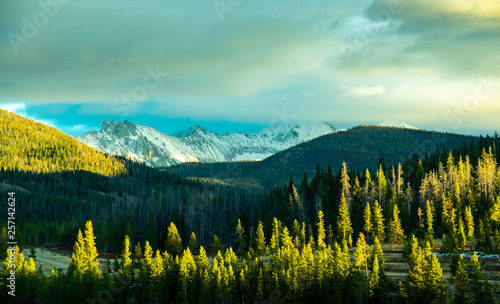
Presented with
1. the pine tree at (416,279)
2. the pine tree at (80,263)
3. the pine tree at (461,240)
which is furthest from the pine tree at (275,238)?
the pine tree at (416,279)

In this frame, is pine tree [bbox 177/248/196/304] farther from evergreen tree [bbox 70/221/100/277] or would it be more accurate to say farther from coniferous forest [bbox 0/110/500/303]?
evergreen tree [bbox 70/221/100/277]

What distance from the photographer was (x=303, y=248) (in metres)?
82.3

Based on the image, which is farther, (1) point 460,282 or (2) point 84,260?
(2) point 84,260

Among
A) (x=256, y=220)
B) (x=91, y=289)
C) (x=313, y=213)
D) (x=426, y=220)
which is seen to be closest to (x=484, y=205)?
(x=426, y=220)

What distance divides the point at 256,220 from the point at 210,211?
15255 mm

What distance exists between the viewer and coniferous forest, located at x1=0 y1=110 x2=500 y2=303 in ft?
211

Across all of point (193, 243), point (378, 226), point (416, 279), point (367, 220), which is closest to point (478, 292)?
point (416, 279)

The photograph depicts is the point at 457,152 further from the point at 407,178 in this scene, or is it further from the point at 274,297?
the point at 274,297

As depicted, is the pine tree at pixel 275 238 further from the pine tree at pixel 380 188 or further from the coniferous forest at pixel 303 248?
the pine tree at pixel 380 188

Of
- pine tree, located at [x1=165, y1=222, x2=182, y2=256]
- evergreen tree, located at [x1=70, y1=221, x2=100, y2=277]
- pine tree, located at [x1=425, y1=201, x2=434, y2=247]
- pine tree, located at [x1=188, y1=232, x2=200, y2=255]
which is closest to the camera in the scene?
evergreen tree, located at [x1=70, y1=221, x2=100, y2=277]

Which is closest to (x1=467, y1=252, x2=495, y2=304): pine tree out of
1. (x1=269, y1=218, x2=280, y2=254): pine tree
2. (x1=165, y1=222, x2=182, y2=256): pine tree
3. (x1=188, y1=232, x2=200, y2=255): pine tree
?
(x1=269, y1=218, x2=280, y2=254): pine tree

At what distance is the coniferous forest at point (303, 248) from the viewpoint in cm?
6419

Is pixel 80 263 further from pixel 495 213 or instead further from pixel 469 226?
pixel 495 213

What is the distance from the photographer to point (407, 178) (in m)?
137
